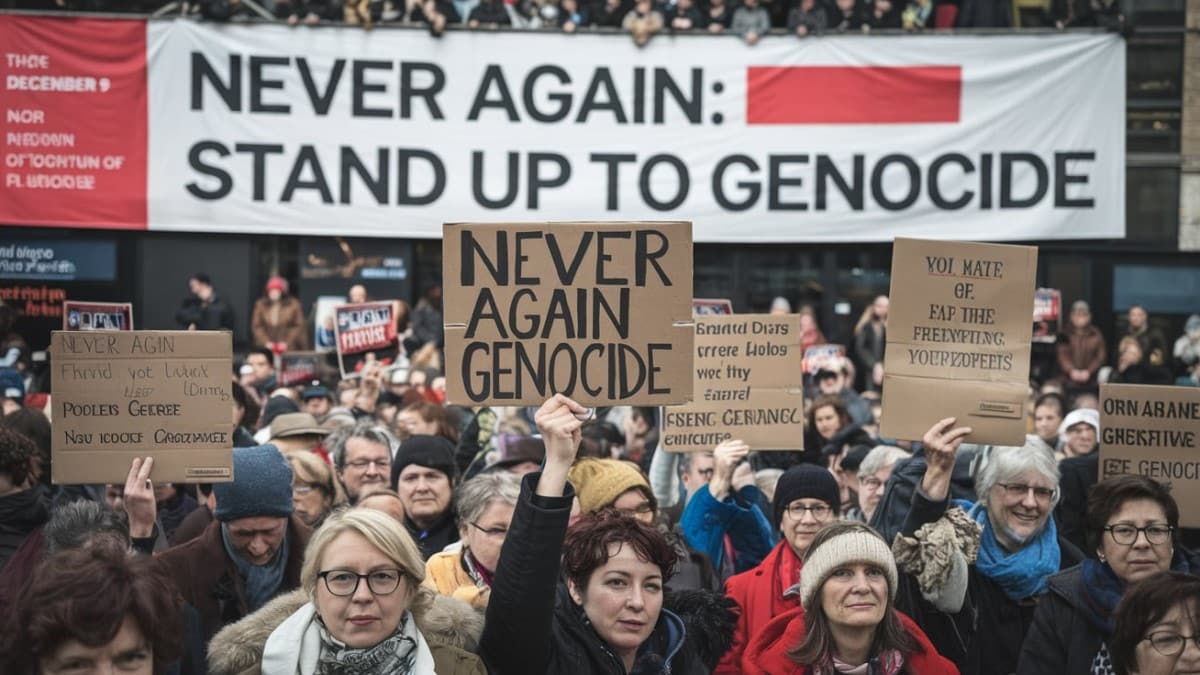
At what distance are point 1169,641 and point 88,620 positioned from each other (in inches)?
106

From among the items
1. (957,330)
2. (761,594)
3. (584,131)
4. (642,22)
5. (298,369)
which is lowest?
(761,594)

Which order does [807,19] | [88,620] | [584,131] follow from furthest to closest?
[807,19] < [584,131] < [88,620]

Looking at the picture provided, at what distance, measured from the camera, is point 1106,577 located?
479 centimetres

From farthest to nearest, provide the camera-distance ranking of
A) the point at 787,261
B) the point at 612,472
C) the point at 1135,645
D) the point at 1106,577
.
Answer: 1. the point at 787,261
2. the point at 612,472
3. the point at 1106,577
4. the point at 1135,645

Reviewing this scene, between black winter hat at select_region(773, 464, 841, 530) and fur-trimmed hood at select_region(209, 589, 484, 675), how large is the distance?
196cm

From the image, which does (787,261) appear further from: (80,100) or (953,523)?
(953,523)

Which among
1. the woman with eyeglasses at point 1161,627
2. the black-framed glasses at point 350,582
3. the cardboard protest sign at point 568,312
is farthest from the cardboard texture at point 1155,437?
the black-framed glasses at point 350,582

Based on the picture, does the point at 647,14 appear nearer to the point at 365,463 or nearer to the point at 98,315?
the point at 98,315

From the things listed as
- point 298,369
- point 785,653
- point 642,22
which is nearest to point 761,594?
point 785,653

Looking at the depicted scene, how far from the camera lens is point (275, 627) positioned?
3.76m

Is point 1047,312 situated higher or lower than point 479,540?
higher

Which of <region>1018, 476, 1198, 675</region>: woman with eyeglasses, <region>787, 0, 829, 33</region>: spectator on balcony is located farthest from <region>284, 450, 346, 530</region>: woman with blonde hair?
<region>787, 0, 829, 33</region>: spectator on balcony

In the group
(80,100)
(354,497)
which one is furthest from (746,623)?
(80,100)

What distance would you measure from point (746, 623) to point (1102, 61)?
1200 centimetres
